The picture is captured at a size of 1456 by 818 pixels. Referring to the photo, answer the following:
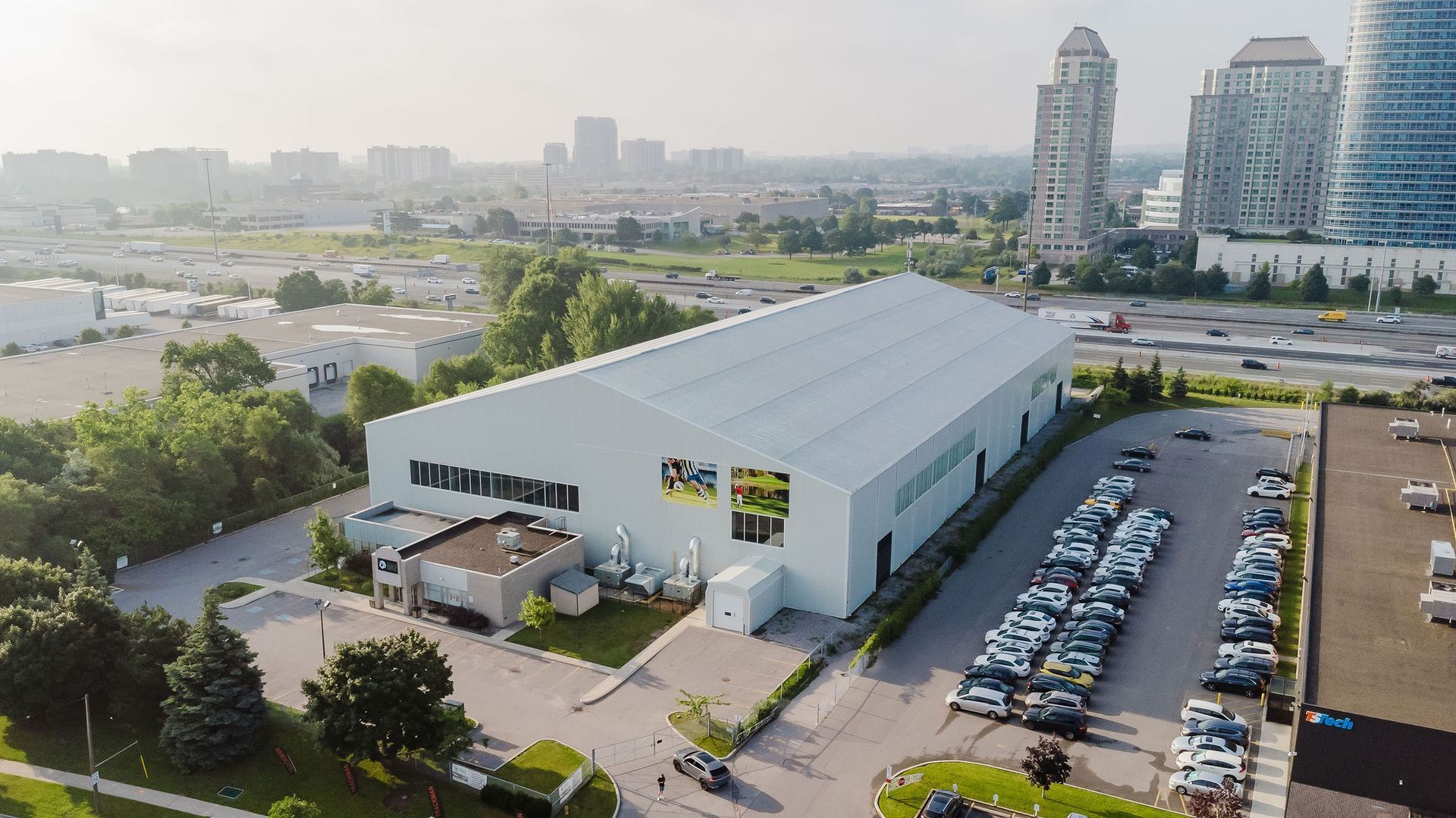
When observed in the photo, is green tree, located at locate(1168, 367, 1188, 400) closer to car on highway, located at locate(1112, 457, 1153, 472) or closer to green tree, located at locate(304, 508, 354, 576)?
car on highway, located at locate(1112, 457, 1153, 472)

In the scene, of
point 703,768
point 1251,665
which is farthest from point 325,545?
point 1251,665

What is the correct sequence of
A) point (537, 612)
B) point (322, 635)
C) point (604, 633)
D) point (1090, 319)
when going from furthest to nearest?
point (1090, 319), point (604, 633), point (537, 612), point (322, 635)

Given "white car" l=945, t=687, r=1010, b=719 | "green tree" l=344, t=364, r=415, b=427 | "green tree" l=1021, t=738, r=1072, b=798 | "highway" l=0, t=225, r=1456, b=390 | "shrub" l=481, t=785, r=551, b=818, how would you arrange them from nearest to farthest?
"green tree" l=1021, t=738, r=1072, b=798, "shrub" l=481, t=785, r=551, b=818, "white car" l=945, t=687, r=1010, b=719, "green tree" l=344, t=364, r=415, b=427, "highway" l=0, t=225, r=1456, b=390

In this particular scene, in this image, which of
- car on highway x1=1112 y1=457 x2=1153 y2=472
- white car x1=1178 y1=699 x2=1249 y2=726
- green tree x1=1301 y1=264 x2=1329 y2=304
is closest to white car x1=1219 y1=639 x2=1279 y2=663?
white car x1=1178 y1=699 x2=1249 y2=726

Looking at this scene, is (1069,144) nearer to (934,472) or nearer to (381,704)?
(934,472)

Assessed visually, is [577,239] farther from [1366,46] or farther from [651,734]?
[651,734]

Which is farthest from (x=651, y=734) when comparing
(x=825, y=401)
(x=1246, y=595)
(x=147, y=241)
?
(x=147, y=241)
